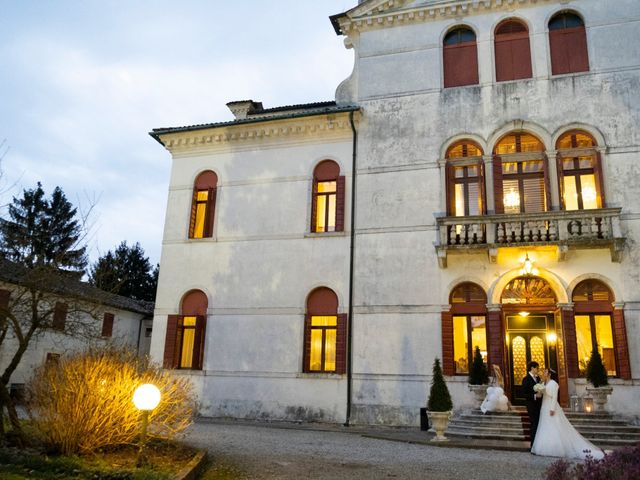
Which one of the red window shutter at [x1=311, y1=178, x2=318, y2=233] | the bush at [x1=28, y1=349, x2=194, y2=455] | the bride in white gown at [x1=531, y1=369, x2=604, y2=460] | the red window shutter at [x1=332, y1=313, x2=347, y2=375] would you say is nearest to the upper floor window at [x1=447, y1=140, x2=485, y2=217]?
the red window shutter at [x1=311, y1=178, x2=318, y2=233]

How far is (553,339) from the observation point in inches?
645

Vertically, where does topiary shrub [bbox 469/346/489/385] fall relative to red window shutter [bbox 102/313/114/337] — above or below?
below

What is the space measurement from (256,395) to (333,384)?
106 inches

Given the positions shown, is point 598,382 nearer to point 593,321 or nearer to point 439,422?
point 593,321

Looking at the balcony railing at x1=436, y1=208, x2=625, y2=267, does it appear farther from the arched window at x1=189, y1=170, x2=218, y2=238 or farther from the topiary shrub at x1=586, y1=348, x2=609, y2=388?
the arched window at x1=189, y1=170, x2=218, y2=238

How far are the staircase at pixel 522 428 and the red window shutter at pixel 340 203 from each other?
728 cm

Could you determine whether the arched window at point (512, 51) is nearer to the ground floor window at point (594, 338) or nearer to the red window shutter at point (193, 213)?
the ground floor window at point (594, 338)

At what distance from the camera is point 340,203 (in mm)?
19031

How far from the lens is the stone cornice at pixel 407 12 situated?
1906cm

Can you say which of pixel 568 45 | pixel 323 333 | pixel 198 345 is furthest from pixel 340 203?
pixel 568 45

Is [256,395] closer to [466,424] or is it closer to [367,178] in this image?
[466,424]

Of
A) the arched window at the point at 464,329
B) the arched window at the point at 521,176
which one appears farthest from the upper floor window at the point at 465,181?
the arched window at the point at 464,329

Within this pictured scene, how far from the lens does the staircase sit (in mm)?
13461

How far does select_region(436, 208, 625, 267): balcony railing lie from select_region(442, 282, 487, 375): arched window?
1.26m
